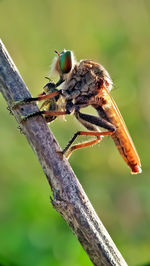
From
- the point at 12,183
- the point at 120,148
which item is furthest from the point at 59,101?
the point at 12,183

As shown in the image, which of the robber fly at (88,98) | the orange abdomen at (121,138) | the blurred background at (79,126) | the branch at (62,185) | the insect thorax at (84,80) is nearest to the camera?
the branch at (62,185)

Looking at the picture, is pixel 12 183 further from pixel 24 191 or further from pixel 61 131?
pixel 61 131

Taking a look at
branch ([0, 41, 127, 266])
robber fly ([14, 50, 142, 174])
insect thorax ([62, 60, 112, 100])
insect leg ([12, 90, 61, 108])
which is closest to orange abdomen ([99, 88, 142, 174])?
robber fly ([14, 50, 142, 174])

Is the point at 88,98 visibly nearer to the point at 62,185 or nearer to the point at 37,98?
the point at 37,98

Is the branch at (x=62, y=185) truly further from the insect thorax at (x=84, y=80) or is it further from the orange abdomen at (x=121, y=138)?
the orange abdomen at (x=121, y=138)

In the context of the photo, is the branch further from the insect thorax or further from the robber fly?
the insect thorax

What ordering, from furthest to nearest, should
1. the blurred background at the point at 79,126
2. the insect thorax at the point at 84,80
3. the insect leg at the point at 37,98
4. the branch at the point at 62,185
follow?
the blurred background at the point at 79,126 < the insect thorax at the point at 84,80 < the insect leg at the point at 37,98 < the branch at the point at 62,185

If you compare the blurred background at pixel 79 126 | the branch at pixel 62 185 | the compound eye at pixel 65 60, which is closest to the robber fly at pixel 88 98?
the compound eye at pixel 65 60

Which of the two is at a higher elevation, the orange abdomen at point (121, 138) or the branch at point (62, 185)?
the branch at point (62, 185)
